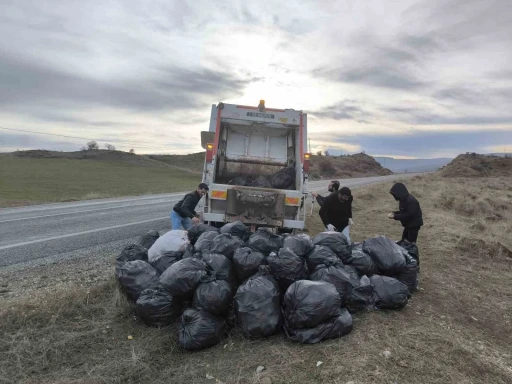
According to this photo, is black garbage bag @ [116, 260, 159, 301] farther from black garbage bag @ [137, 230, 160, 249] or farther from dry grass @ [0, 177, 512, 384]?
black garbage bag @ [137, 230, 160, 249]

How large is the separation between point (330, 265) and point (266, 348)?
1.16 metres

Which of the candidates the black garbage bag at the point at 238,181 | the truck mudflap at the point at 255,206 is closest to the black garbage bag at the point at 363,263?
the truck mudflap at the point at 255,206

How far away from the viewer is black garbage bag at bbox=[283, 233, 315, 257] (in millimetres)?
4418

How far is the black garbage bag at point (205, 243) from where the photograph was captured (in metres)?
4.62

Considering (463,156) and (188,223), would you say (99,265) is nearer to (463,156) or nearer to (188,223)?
(188,223)

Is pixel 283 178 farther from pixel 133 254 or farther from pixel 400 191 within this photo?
pixel 133 254

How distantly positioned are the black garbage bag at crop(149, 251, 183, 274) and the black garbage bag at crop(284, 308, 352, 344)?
169cm

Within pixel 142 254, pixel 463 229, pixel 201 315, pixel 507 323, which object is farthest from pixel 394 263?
pixel 463 229

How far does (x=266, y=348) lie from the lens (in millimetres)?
3412

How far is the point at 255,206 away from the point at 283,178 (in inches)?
45.3

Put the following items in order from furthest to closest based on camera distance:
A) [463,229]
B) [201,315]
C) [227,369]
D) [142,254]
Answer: [463,229] → [142,254] → [201,315] → [227,369]

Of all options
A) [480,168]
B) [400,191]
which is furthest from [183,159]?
[400,191]

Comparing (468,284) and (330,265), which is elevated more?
(330,265)

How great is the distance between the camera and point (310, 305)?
343 cm
